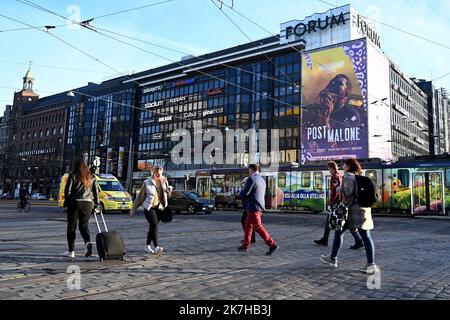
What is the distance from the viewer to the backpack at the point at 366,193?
6120 mm

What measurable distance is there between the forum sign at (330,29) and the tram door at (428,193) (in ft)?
119

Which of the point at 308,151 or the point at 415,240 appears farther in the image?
the point at 308,151

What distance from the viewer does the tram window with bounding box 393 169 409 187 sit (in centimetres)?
2330

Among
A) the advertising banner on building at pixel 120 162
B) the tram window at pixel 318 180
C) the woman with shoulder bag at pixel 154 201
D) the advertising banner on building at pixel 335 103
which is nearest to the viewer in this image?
the woman with shoulder bag at pixel 154 201

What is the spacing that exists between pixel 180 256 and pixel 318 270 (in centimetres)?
266

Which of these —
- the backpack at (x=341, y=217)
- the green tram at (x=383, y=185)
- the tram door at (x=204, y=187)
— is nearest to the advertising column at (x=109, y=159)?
the tram door at (x=204, y=187)

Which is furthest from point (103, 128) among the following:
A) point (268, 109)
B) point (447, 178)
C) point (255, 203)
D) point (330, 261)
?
point (330, 261)

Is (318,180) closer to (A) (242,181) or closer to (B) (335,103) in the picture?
(A) (242,181)

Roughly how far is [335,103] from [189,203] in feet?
113

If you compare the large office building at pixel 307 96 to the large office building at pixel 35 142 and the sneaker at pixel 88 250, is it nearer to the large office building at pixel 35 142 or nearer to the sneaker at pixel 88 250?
the large office building at pixel 35 142

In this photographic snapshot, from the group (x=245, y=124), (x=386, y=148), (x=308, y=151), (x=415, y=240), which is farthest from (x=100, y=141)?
(x=415, y=240)

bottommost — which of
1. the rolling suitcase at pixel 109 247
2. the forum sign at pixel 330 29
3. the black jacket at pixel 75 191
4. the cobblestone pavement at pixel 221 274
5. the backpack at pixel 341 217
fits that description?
the cobblestone pavement at pixel 221 274

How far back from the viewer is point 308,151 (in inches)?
2199
